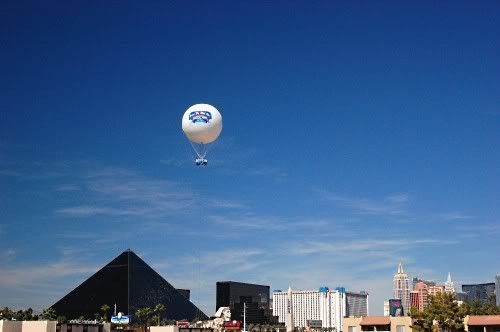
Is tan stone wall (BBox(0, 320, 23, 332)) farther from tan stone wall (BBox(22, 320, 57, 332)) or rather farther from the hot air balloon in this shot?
the hot air balloon

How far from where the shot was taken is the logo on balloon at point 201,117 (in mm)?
60594

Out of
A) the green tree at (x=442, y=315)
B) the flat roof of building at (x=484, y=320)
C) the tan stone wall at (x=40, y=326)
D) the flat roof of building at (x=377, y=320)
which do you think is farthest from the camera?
the flat roof of building at (x=377, y=320)

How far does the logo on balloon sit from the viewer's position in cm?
6059

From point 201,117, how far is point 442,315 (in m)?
55.5

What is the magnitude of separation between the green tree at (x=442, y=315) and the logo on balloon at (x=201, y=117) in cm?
5442

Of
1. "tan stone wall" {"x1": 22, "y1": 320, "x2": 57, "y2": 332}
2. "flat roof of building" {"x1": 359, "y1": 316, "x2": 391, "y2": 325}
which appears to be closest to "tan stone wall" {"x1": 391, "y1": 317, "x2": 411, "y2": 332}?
"flat roof of building" {"x1": 359, "y1": 316, "x2": 391, "y2": 325}

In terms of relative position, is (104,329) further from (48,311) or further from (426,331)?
(48,311)

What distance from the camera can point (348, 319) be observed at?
11738 centimetres

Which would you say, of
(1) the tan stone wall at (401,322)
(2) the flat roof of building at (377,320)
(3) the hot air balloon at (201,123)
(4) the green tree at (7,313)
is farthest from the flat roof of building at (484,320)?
(4) the green tree at (7,313)

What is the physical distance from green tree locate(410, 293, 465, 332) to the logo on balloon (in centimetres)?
5442

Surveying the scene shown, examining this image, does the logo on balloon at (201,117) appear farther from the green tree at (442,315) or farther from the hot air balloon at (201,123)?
the green tree at (442,315)

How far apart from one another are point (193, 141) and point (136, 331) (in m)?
59.1

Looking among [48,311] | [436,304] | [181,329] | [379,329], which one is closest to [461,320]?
[436,304]

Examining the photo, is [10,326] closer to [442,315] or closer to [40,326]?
[40,326]
